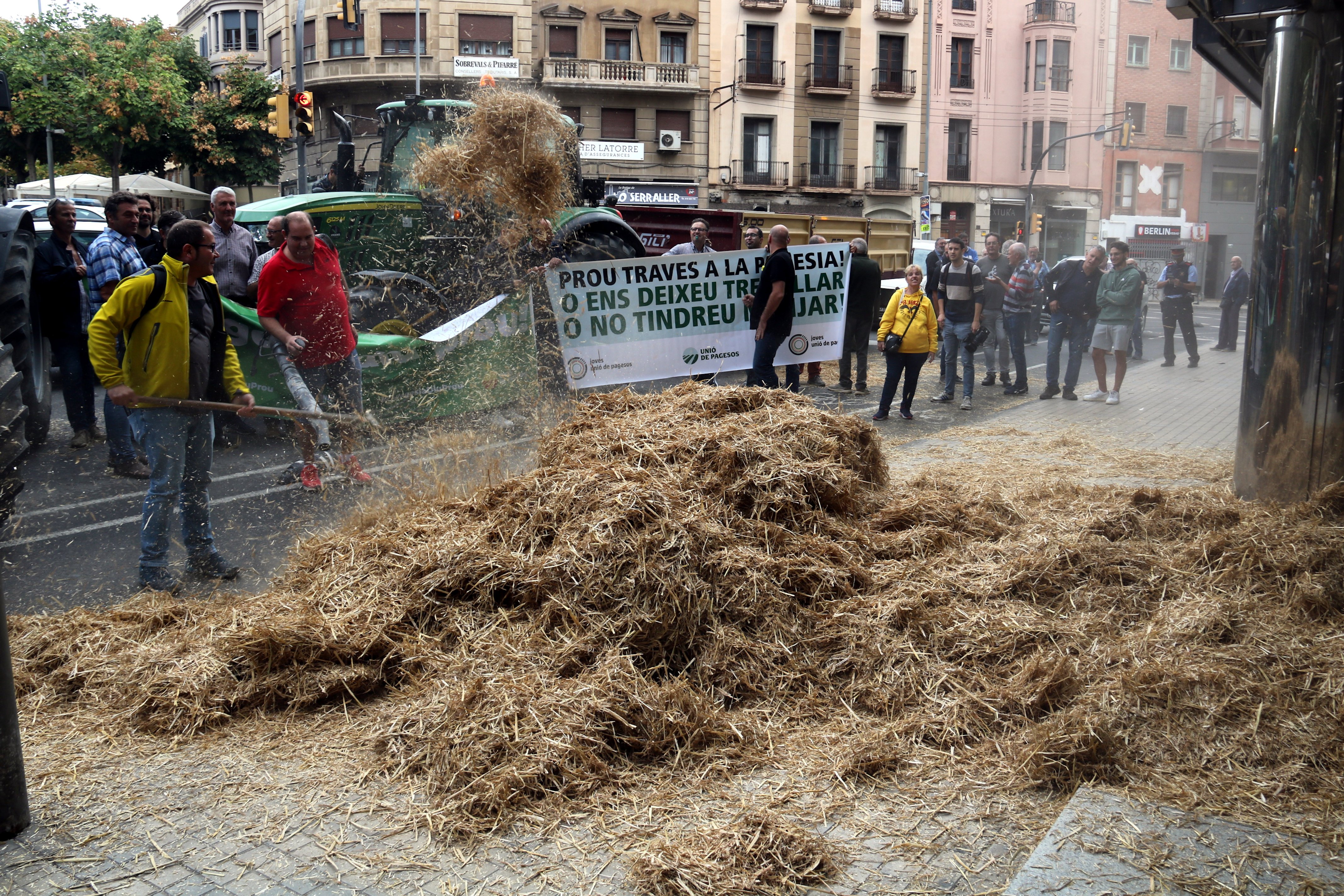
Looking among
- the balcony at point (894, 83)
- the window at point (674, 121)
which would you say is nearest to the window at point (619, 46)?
the window at point (674, 121)

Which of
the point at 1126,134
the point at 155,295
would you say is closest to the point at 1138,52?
the point at 1126,134

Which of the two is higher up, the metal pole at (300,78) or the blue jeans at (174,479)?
the metal pole at (300,78)

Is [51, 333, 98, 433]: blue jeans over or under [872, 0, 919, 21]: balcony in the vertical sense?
under

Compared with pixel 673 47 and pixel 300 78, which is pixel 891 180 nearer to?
pixel 673 47

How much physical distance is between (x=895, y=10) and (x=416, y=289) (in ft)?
140

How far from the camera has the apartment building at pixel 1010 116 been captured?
4922cm

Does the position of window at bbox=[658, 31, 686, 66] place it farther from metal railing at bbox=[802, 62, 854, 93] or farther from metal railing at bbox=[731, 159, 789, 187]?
metal railing at bbox=[802, 62, 854, 93]

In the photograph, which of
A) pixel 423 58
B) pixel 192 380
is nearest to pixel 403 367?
pixel 192 380

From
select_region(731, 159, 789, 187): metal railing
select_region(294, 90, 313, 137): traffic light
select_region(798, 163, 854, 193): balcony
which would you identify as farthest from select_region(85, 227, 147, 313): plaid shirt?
select_region(798, 163, 854, 193): balcony

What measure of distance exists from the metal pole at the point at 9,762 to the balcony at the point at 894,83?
47680 millimetres

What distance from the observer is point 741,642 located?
4.23m

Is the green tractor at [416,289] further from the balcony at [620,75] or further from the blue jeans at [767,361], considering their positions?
the balcony at [620,75]

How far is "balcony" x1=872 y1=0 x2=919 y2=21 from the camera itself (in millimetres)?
46719

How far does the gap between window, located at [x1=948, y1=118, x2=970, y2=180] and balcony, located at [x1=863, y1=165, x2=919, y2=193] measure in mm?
2849
